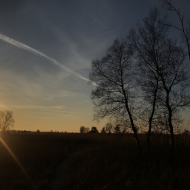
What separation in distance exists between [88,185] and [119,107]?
9507mm

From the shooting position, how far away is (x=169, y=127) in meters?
17.3

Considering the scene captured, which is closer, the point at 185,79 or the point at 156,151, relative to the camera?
the point at 185,79

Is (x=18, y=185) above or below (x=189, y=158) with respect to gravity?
below

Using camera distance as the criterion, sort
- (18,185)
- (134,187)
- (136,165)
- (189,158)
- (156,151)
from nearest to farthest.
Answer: (134,187), (18,185), (136,165), (189,158), (156,151)

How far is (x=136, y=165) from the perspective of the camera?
16344mm

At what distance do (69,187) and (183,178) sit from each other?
5.59 metres

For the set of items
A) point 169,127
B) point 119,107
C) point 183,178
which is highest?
point 119,107

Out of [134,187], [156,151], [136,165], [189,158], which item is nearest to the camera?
[134,187]

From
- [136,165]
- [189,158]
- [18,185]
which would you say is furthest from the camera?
[189,158]

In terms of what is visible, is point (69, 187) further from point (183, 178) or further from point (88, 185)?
point (183, 178)

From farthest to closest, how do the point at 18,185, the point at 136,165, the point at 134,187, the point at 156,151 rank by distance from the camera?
the point at 156,151 < the point at 136,165 < the point at 18,185 < the point at 134,187

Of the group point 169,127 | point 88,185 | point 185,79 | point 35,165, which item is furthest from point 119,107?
point 88,185

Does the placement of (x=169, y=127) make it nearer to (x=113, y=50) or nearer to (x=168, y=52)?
(x=168, y=52)

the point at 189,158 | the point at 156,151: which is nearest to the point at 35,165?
the point at 156,151
